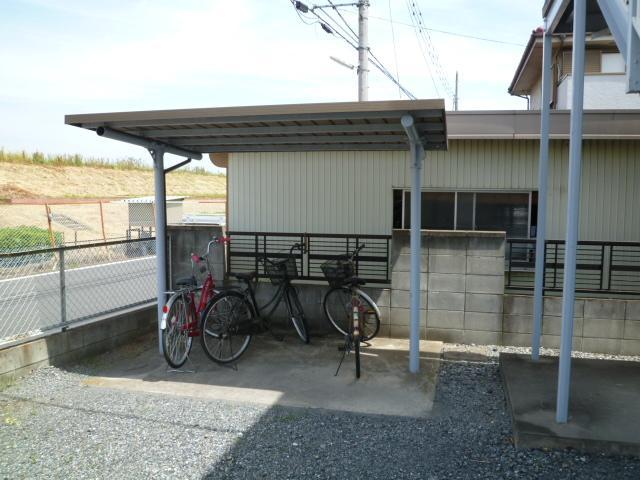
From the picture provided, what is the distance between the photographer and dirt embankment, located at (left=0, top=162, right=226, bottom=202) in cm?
2639

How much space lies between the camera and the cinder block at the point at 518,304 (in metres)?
5.50

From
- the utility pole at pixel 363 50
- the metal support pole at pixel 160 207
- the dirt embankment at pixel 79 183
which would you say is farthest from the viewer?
the dirt embankment at pixel 79 183

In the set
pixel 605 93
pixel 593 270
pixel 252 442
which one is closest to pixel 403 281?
pixel 252 442

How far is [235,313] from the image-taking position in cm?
512

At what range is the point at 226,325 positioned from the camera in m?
5.05

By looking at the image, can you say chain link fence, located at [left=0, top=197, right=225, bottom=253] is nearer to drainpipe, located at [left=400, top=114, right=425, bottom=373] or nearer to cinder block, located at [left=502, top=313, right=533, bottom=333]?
drainpipe, located at [left=400, top=114, right=425, bottom=373]

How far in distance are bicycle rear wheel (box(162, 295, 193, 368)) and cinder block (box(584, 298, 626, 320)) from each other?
4059mm

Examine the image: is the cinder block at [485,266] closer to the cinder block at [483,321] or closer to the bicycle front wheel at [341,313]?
the cinder block at [483,321]

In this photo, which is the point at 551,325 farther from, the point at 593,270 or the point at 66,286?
the point at 66,286

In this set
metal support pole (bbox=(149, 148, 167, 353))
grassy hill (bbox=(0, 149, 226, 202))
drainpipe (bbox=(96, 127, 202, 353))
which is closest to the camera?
drainpipe (bbox=(96, 127, 202, 353))

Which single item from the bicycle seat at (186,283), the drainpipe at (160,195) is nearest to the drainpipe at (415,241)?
the bicycle seat at (186,283)

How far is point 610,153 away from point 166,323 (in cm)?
617

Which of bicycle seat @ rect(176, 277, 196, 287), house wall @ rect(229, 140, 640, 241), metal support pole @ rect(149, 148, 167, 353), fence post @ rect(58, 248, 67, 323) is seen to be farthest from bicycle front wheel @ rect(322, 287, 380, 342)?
fence post @ rect(58, 248, 67, 323)

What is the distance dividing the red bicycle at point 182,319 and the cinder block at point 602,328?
3.88 m
